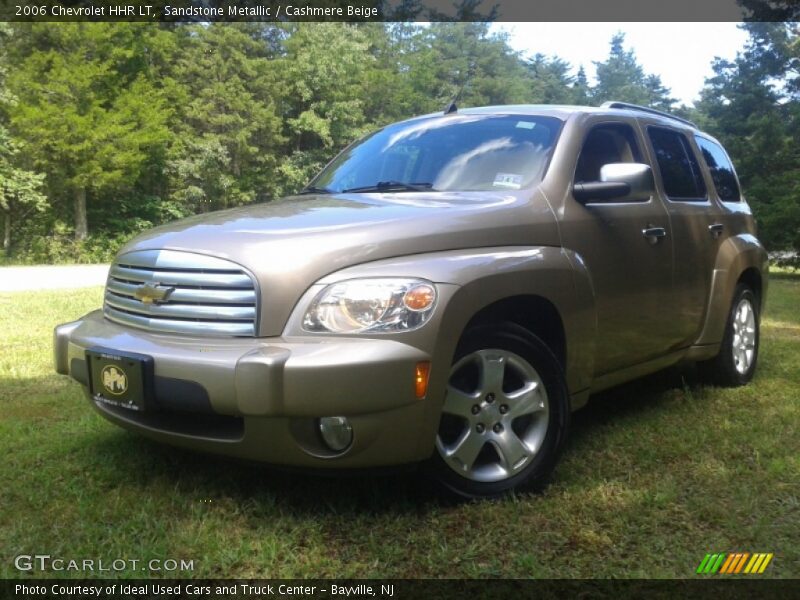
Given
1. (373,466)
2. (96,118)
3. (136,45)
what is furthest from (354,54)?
(373,466)

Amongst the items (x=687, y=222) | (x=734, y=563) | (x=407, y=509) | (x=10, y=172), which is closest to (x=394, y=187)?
(x=407, y=509)

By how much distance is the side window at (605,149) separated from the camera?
12.2ft

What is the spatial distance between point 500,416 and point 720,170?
3.14 meters

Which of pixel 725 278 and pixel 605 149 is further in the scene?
pixel 725 278

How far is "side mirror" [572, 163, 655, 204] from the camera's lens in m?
3.45

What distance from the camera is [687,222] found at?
14.1 ft

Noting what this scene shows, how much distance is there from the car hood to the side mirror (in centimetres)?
32

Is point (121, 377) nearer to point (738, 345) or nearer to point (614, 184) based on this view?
point (614, 184)

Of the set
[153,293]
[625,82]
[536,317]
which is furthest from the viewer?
[625,82]

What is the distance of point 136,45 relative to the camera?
28.6 m

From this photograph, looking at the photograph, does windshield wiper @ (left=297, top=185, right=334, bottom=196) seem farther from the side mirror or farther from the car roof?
the side mirror

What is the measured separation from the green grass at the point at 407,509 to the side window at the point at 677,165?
141 cm

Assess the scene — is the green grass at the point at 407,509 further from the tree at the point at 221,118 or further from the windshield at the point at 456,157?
the tree at the point at 221,118

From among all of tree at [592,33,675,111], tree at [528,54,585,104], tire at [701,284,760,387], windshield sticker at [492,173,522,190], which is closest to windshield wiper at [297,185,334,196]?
windshield sticker at [492,173,522,190]
